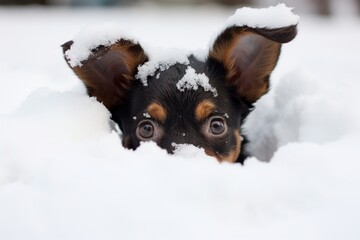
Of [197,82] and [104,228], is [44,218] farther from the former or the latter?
[197,82]

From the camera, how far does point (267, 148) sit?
10.9 ft

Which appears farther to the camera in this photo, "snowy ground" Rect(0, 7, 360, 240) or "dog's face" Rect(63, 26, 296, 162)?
"dog's face" Rect(63, 26, 296, 162)

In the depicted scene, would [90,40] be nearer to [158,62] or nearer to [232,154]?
[158,62]

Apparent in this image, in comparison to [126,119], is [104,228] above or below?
below

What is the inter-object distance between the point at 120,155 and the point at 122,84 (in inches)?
38.2

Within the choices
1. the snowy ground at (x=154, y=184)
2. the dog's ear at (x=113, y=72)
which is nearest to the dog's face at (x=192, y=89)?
the dog's ear at (x=113, y=72)

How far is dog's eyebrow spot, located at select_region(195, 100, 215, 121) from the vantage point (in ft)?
8.52

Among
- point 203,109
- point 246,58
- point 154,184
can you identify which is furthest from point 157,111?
point 154,184

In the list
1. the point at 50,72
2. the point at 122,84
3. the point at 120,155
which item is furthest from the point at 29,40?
the point at 120,155

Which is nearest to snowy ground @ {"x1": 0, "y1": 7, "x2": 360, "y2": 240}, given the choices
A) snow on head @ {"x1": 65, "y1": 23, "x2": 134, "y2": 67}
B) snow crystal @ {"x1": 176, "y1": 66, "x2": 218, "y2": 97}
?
snow on head @ {"x1": 65, "y1": 23, "x2": 134, "y2": 67}

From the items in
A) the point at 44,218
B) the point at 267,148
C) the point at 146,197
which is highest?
the point at 267,148

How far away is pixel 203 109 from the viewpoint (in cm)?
261

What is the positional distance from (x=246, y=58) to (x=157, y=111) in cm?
63

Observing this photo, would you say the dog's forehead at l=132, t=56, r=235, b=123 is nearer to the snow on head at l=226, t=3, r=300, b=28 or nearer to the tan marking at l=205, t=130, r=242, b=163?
the tan marking at l=205, t=130, r=242, b=163
